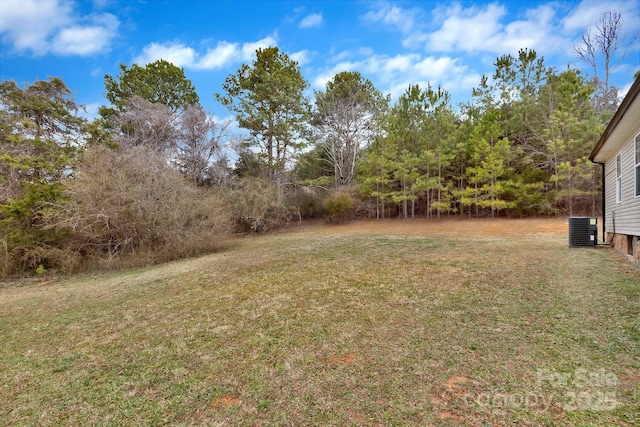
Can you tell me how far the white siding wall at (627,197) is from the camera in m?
5.03

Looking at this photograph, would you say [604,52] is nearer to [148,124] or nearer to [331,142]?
[331,142]

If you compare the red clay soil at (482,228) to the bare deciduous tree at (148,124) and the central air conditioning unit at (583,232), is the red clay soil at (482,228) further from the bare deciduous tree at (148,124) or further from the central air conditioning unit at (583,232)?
the bare deciduous tree at (148,124)

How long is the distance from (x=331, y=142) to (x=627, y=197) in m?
15.2

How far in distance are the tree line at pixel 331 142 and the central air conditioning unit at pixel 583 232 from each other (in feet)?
24.7

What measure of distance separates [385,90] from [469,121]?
5980 millimetres

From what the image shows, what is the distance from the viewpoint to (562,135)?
42.7 feet

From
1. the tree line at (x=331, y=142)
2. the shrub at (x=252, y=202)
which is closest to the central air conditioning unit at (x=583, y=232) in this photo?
the tree line at (x=331, y=142)

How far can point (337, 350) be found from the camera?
2.45 m

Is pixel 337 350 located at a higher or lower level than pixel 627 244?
lower

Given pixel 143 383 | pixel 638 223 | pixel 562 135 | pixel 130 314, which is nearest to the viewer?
pixel 143 383

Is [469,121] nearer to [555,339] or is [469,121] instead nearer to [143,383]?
[555,339]

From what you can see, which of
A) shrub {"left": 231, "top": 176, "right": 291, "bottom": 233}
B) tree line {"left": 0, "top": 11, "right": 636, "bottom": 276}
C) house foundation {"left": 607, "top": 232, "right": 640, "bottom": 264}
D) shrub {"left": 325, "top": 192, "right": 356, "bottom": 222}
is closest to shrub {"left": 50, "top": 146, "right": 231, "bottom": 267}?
tree line {"left": 0, "top": 11, "right": 636, "bottom": 276}

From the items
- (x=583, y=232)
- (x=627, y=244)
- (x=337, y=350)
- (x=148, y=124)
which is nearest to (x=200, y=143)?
(x=148, y=124)

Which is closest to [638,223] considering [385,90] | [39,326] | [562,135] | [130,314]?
[130,314]
